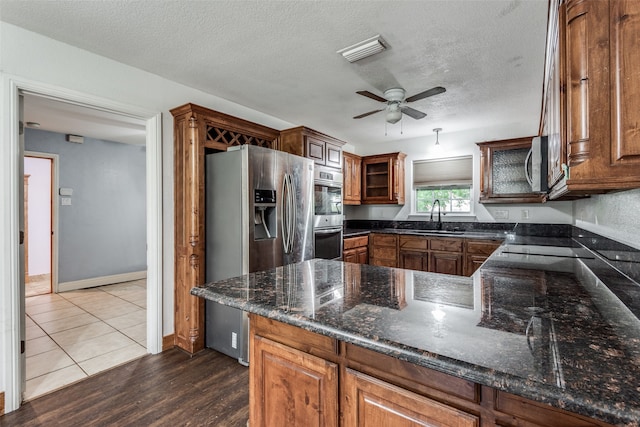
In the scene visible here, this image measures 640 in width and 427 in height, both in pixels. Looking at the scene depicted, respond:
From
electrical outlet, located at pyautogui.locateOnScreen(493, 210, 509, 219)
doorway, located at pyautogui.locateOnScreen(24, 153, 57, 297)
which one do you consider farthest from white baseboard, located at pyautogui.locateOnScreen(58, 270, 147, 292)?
electrical outlet, located at pyautogui.locateOnScreen(493, 210, 509, 219)

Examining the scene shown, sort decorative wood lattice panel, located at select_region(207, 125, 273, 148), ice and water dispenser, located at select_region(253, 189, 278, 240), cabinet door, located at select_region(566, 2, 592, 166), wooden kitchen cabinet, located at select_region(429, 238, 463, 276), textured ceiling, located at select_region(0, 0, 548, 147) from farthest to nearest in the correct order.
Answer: wooden kitchen cabinet, located at select_region(429, 238, 463, 276)
decorative wood lattice panel, located at select_region(207, 125, 273, 148)
ice and water dispenser, located at select_region(253, 189, 278, 240)
textured ceiling, located at select_region(0, 0, 548, 147)
cabinet door, located at select_region(566, 2, 592, 166)

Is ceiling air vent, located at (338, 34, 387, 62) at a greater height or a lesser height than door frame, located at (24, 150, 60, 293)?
greater

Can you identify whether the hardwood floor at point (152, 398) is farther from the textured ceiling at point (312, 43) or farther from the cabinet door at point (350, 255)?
the textured ceiling at point (312, 43)

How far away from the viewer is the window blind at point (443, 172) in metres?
4.65

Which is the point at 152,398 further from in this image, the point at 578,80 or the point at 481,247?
the point at 481,247

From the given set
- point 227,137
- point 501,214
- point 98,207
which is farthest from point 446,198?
point 98,207

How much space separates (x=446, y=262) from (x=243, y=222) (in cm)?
287

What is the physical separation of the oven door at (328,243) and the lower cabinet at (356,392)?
90.9 inches

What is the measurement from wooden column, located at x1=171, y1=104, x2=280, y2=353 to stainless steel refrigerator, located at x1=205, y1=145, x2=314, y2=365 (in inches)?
3.7

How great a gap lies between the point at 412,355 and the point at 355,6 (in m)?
1.88

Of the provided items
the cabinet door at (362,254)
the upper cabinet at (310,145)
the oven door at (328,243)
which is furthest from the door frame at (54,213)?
the cabinet door at (362,254)

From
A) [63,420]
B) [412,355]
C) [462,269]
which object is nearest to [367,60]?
[412,355]

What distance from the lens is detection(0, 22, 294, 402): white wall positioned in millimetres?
2010

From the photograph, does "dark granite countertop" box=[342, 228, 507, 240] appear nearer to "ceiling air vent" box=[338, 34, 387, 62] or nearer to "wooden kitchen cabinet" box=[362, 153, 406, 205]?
"wooden kitchen cabinet" box=[362, 153, 406, 205]
